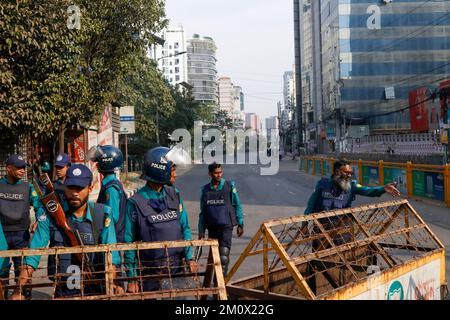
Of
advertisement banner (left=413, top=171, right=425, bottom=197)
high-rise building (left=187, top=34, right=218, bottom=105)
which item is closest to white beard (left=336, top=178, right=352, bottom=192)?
advertisement banner (left=413, top=171, right=425, bottom=197)

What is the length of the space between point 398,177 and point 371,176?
349cm

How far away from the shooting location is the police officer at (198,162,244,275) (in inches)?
241

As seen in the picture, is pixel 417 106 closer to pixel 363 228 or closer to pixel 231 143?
pixel 363 228

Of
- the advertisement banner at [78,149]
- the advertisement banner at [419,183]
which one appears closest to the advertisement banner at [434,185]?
the advertisement banner at [419,183]

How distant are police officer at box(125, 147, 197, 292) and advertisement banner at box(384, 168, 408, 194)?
1575cm

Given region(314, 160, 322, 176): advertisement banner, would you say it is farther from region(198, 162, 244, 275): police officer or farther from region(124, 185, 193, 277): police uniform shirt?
region(124, 185, 193, 277): police uniform shirt

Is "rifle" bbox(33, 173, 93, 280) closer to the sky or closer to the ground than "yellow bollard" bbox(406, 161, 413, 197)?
closer to the sky

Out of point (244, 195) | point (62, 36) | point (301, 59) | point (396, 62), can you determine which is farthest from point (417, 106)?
point (301, 59)

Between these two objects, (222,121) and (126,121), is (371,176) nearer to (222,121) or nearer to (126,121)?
(126,121)

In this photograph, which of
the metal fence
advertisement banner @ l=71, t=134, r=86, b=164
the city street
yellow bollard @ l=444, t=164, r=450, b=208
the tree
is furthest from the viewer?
the tree

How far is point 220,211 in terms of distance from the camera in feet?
20.1

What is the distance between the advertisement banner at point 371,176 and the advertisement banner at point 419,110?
23417 millimetres

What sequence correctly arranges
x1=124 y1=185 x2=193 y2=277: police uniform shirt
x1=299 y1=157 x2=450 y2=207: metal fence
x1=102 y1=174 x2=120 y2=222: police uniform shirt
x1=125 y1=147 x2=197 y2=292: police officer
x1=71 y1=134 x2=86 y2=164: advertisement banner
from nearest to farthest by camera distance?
x1=124 y1=185 x2=193 y2=277: police uniform shirt, x1=125 y1=147 x2=197 y2=292: police officer, x1=102 y1=174 x2=120 y2=222: police uniform shirt, x1=299 y1=157 x2=450 y2=207: metal fence, x1=71 y1=134 x2=86 y2=164: advertisement banner

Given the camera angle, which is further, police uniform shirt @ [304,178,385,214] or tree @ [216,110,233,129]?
tree @ [216,110,233,129]
